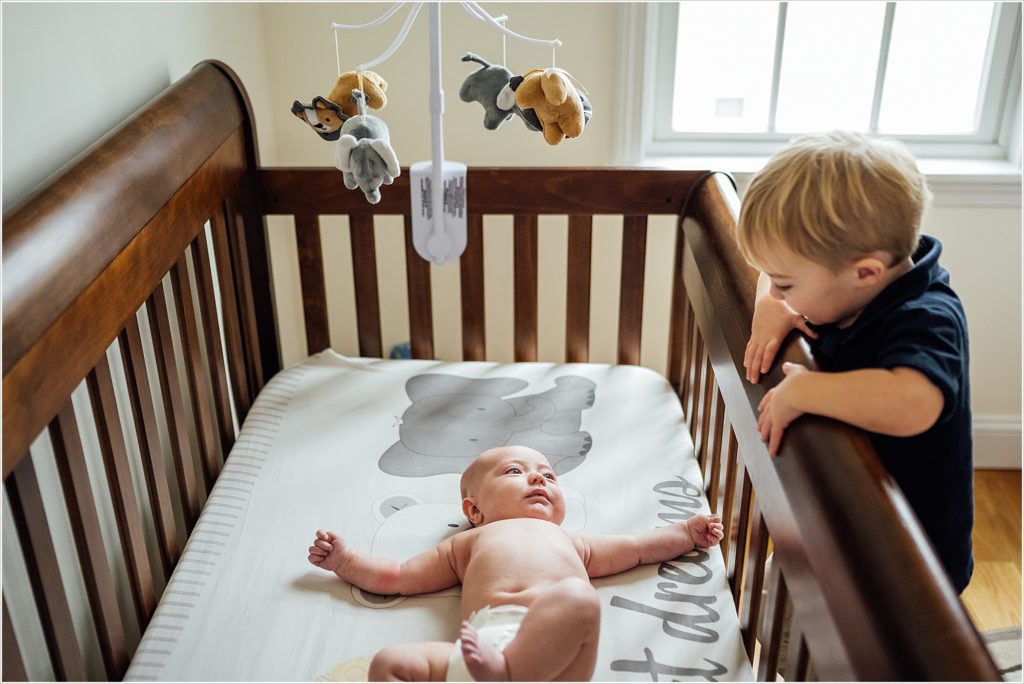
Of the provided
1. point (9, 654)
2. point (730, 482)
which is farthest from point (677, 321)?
point (9, 654)

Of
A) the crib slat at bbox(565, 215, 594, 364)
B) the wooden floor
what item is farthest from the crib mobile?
the wooden floor

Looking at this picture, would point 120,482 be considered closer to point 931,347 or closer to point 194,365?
point 194,365

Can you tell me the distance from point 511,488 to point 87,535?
0.48 metres

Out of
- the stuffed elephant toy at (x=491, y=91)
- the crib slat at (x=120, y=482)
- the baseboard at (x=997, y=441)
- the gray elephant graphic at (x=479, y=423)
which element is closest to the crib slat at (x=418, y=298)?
the gray elephant graphic at (x=479, y=423)

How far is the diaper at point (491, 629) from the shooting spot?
89 cm

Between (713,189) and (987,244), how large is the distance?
0.95 meters

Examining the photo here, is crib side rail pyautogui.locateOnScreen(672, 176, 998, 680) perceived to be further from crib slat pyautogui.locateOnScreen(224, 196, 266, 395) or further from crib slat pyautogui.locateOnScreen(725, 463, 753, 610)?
crib slat pyautogui.locateOnScreen(224, 196, 266, 395)

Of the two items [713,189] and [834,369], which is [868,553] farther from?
[713,189]

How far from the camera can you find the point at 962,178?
195cm

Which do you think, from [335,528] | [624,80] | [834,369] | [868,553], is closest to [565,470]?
[335,528]

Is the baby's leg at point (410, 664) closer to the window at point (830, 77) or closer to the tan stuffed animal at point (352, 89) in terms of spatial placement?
the tan stuffed animal at point (352, 89)

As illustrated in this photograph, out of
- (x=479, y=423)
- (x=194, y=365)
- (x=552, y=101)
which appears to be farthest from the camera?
(x=479, y=423)

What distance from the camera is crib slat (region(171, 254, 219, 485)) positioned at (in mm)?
1258

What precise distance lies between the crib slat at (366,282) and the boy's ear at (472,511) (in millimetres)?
525
